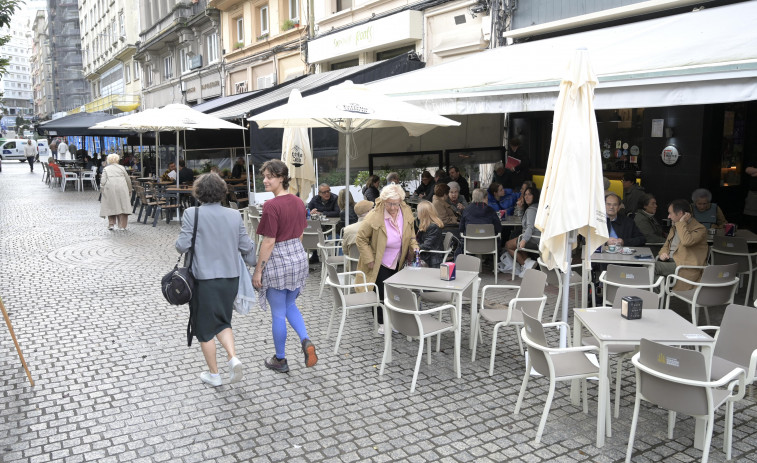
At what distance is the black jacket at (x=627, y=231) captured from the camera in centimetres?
775

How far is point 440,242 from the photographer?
7.88 meters

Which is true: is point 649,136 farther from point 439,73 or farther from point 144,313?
point 144,313

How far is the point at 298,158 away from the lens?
1024 cm

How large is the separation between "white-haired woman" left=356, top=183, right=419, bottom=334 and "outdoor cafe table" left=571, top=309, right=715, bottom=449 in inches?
88.6

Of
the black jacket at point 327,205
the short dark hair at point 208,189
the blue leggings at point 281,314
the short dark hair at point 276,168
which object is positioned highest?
the short dark hair at point 276,168

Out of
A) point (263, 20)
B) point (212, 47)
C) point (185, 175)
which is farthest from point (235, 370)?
point (212, 47)

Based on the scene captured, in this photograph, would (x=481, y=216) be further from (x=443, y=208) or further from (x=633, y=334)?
(x=633, y=334)

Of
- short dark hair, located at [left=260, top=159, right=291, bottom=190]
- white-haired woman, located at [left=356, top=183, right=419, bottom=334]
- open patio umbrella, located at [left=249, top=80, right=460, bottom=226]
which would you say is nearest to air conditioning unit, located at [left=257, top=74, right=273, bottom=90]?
open patio umbrella, located at [left=249, top=80, right=460, bottom=226]

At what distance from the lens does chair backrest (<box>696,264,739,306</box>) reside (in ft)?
20.0

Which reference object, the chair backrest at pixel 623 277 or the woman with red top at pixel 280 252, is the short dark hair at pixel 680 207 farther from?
the woman with red top at pixel 280 252

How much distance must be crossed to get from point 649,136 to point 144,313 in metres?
9.38

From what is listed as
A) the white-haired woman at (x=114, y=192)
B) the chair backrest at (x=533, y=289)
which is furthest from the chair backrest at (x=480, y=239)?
the white-haired woman at (x=114, y=192)

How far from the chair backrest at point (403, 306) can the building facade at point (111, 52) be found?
41.3 meters

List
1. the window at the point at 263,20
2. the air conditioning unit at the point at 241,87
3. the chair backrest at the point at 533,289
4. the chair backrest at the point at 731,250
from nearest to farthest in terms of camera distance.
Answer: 1. the chair backrest at the point at 533,289
2. the chair backrest at the point at 731,250
3. the window at the point at 263,20
4. the air conditioning unit at the point at 241,87
